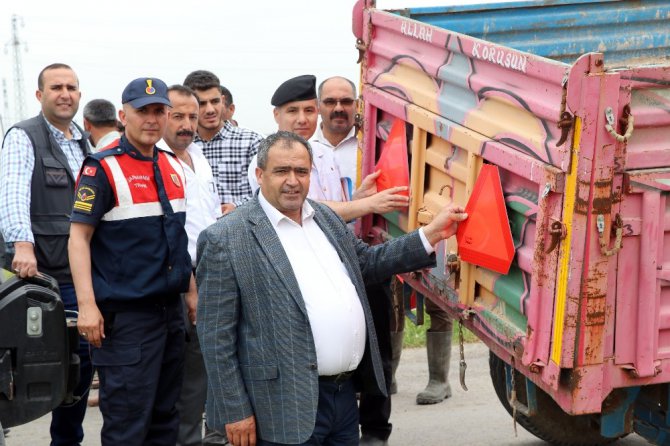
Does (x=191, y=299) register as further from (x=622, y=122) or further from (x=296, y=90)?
(x=622, y=122)

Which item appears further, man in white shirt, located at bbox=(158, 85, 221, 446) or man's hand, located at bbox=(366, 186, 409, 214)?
man in white shirt, located at bbox=(158, 85, 221, 446)

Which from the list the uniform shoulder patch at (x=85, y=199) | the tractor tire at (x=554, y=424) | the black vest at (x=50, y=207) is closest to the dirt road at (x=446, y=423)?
the tractor tire at (x=554, y=424)

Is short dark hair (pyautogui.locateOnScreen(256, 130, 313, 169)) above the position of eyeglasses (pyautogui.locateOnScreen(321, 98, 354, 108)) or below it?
above

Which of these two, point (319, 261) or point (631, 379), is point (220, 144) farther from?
point (631, 379)

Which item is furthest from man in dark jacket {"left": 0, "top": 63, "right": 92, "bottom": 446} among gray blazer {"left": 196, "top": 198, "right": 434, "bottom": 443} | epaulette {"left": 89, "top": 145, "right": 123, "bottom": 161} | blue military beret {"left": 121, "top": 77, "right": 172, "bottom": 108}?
gray blazer {"left": 196, "top": 198, "right": 434, "bottom": 443}

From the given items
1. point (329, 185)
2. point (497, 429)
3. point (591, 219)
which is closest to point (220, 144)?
point (329, 185)

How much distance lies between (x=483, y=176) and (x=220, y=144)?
2567mm

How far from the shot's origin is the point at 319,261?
3.93 m

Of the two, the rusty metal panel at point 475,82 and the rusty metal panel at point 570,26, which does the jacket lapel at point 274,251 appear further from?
the rusty metal panel at point 570,26

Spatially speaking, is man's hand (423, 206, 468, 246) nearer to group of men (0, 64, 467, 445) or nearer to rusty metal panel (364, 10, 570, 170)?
group of men (0, 64, 467, 445)

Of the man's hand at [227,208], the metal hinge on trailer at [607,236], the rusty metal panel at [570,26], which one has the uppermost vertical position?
the rusty metal panel at [570,26]

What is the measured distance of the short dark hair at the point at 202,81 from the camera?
20.4 ft

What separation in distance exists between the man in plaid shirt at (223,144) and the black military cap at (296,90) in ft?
1.84

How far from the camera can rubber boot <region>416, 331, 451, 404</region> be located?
21.0ft
